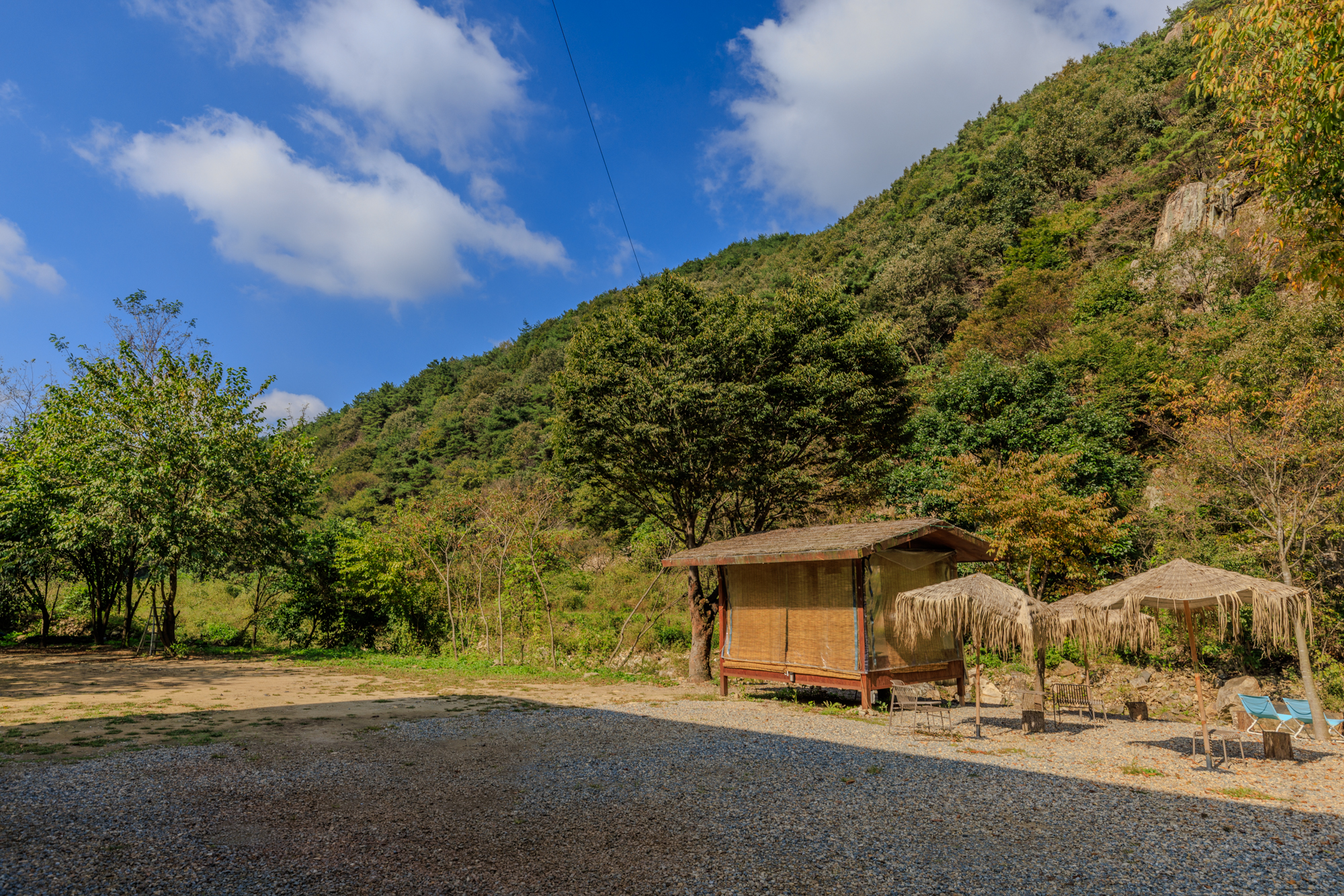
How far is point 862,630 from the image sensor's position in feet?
37.5

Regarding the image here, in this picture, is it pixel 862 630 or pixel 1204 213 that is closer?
pixel 862 630

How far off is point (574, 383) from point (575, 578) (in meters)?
13.4

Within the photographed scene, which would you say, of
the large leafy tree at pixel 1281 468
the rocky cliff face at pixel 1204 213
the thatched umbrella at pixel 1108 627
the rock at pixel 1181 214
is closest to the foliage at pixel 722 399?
the large leafy tree at pixel 1281 468

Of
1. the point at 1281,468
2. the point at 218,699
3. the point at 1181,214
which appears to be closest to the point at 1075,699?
the point at 1281,468

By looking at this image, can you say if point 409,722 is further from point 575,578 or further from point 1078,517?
point 575,578

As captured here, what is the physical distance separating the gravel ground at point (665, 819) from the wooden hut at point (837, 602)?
110 inches

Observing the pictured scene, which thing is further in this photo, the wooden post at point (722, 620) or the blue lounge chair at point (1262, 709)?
the wooden post at point (722, 620)

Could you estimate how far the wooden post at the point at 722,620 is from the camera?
1380 cm

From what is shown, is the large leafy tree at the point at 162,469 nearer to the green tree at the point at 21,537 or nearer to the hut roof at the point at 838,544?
the green tree at the point at 21,537

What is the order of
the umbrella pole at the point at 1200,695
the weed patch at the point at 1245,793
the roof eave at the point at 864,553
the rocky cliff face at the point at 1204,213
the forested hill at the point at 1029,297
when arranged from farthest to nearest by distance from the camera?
the rocky cliff face at the point at 1204,213, the forested hill at the point at 1029,297, the roof eave at the point at 864,553, the umbrella pole at the point at 1200,695, the weed patch at the point at 1245,793

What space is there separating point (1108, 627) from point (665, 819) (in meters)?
7.23

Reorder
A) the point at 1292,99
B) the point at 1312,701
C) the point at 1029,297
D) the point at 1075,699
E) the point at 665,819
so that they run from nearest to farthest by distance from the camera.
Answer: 1. the point at 1292,99
2. the point at 665,819
3. the point at 1312,701
4. the point at 1075,699
5. the point at 1029,297

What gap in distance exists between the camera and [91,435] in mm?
16016

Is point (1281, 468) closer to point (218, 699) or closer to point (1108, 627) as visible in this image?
point (1108, 627)
